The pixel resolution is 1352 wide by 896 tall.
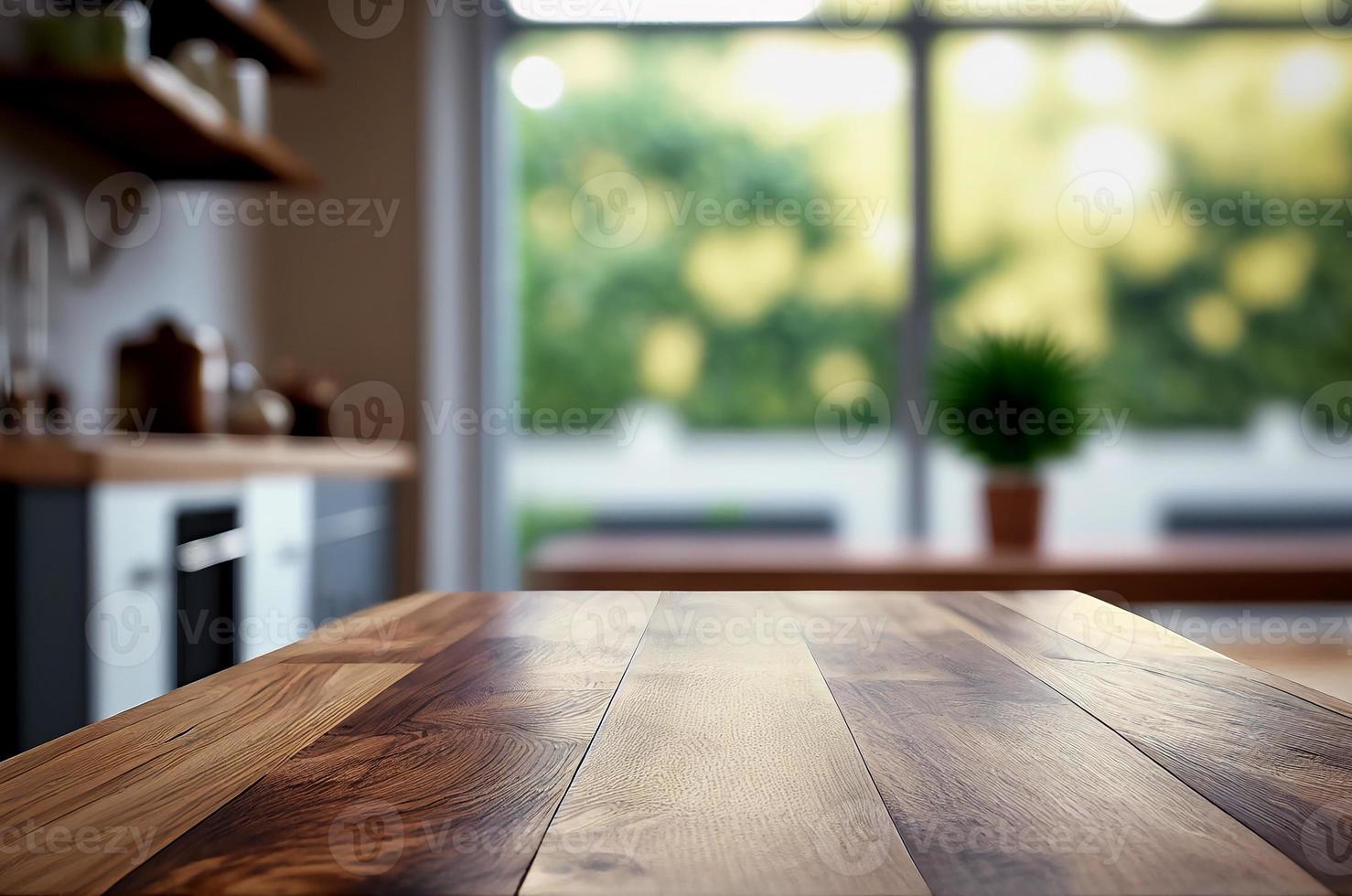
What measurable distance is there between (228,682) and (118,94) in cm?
196

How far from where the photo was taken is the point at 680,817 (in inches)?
16.8

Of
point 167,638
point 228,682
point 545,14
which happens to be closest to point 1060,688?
point 228,682

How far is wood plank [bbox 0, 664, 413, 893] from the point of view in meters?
0.39

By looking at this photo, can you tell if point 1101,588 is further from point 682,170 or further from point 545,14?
point 545,14

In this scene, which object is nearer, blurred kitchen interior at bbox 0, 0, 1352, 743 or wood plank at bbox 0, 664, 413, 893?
wood plank at bbox 0, 664, 413, 893

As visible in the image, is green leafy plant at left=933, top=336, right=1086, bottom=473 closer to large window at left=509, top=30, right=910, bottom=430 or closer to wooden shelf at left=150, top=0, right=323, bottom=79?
large window at left=509, top=30, right=910, bottom=430

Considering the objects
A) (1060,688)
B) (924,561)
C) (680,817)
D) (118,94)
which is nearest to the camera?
(680,817)

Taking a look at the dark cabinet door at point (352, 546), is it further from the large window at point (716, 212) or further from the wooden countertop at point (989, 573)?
the large window at point (716, 212)

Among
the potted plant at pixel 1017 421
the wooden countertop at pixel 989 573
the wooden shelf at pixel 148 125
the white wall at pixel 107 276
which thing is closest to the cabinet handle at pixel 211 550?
the wooden countertop at pixel 989 573

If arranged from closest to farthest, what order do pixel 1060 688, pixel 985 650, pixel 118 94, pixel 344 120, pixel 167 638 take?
pixel 1060 688 < pixel 985 650 < pixel 167 638 < pixel 118 94 < pixel 344 120

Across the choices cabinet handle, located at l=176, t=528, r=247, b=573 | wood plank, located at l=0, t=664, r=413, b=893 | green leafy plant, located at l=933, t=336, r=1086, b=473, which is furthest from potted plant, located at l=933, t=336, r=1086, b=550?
wood plank, located at l=0, t=664, r=413, b=893

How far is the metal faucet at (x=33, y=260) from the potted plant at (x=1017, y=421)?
2098 mm

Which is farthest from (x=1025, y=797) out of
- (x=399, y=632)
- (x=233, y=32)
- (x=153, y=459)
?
(x=233, y=32)

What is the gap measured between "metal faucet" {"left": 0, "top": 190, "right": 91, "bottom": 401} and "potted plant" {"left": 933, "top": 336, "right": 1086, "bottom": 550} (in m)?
2.10
